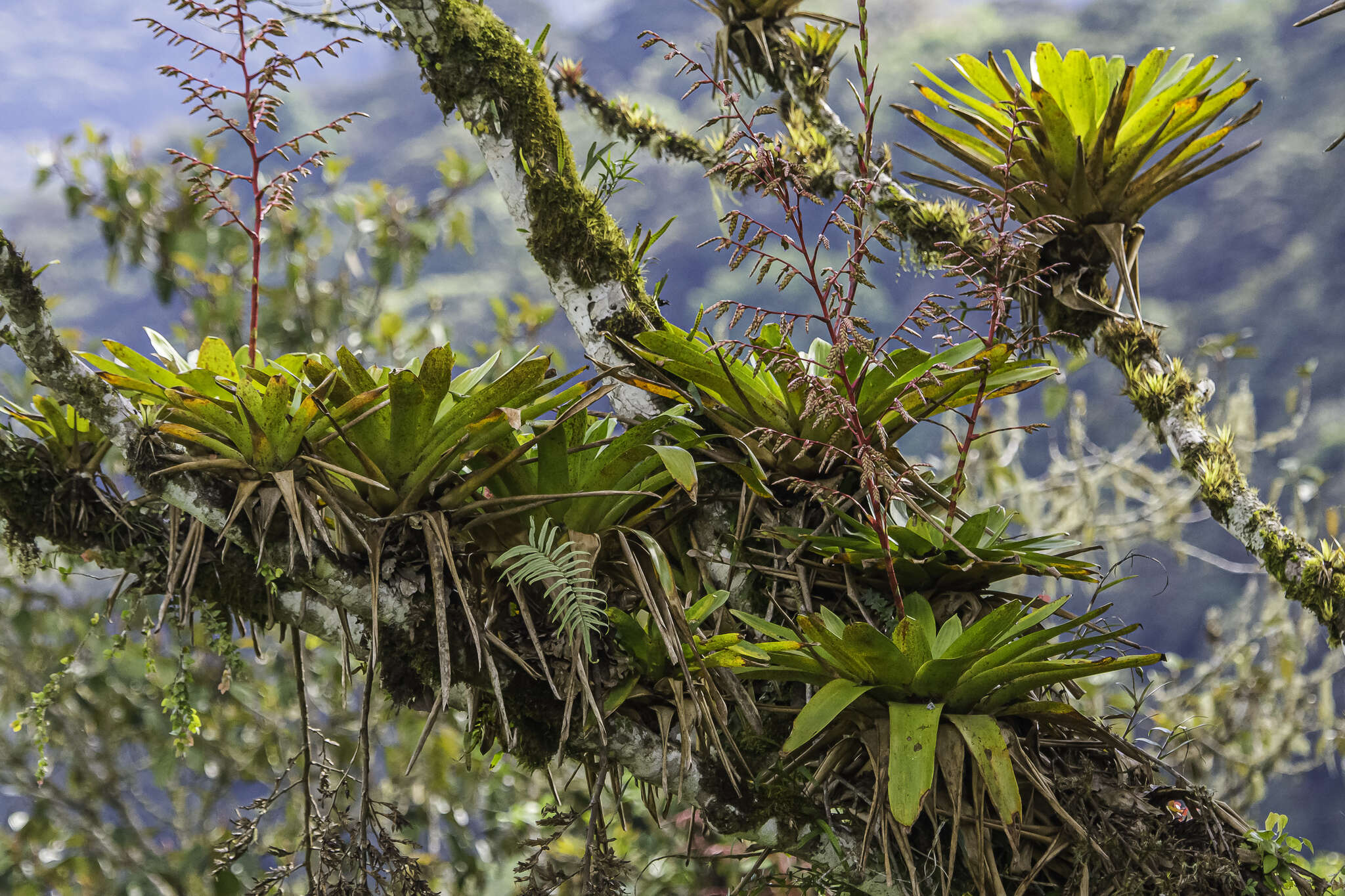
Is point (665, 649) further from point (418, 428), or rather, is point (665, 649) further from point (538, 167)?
point (538, 167)

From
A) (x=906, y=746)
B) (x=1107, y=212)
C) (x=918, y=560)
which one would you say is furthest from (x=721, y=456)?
(x=1107, y=212)

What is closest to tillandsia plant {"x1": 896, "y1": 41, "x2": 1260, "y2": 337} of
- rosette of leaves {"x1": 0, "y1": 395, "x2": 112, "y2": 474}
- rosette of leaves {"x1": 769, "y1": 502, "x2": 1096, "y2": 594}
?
rosette of leaves {"x1": 769, "y1": 502, "x2": 1096, "y2": 594}

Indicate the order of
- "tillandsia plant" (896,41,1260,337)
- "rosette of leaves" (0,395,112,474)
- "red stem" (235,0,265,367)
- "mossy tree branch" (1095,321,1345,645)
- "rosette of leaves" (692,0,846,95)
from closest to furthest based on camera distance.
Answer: "rosette of leaves" (0,395,112,474)
"red stem" (235,0,265,367)
"mossy tree branch" (1095,321,1345,645)
"tillandsia plant" (896,41,1260,337)
"rosette of leaves" (692,0,846,95)

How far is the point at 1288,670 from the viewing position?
5625 mm

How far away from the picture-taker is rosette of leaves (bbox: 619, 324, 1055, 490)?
1741 mm

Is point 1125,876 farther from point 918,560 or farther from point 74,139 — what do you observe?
point 74,139

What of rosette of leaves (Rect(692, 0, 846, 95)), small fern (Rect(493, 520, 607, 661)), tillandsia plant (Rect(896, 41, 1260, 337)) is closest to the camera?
small fern (Rect(493, 520, 607, 661))

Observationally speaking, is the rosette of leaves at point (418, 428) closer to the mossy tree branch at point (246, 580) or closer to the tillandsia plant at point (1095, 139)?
the mossy tree branch at point (246, 580)

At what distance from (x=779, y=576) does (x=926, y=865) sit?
52 cm

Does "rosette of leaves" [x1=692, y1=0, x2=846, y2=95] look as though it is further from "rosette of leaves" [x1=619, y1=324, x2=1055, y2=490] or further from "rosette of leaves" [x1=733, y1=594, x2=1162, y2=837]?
"rosette of leaves" [x1=733, y1=594, x2=1162, y2=837]

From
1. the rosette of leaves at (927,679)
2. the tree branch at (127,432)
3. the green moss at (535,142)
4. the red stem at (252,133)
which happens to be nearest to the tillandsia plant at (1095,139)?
the green moss at (535,142)

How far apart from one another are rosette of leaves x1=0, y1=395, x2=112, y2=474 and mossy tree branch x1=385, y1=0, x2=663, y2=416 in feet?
2.94

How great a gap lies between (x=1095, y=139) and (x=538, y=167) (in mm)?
1264

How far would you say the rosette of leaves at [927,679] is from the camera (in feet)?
4.58
